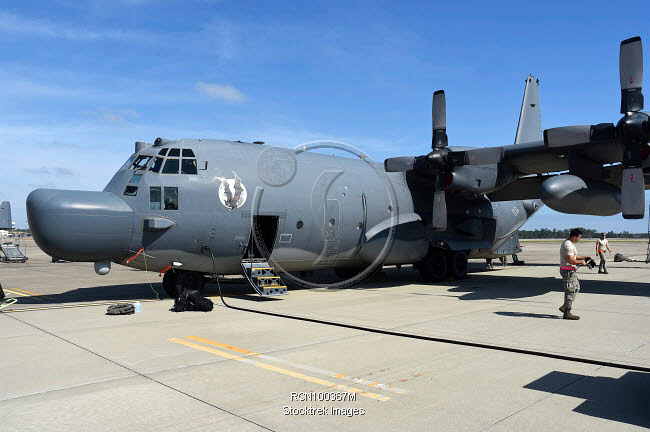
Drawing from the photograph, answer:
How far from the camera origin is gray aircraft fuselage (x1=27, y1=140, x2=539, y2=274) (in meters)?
11.3

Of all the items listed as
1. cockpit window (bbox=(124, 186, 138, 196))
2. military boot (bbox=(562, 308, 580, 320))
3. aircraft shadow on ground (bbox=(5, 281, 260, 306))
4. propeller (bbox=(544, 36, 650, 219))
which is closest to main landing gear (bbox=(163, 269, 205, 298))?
aircraft shadow on ground (bbox=(5, 281, 260, 306))

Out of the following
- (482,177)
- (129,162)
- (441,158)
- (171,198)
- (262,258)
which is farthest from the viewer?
(482,177)

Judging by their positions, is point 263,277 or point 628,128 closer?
point 628,128

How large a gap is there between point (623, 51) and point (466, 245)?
8573 mm

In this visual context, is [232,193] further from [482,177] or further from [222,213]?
[482,177]

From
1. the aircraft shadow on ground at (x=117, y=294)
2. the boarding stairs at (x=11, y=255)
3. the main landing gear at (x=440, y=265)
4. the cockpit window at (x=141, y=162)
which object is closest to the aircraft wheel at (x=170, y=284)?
the aircraft shadow on ground at (x=117, y=294)

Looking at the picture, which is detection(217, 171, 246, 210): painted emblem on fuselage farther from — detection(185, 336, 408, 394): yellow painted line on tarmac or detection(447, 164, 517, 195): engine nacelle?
detection(447, 164, 517, 195): engine nacelle

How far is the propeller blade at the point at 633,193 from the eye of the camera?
11.8m

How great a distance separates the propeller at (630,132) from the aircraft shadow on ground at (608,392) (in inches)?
293

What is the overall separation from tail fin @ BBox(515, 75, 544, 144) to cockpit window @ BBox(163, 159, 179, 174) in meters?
15.9

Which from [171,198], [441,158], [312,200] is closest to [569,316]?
[441,158]

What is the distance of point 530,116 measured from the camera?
22.9 metres

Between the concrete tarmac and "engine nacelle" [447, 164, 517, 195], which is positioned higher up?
"engine nacelle" [447, 164, 517, 195]

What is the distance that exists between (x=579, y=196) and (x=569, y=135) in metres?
1.63
